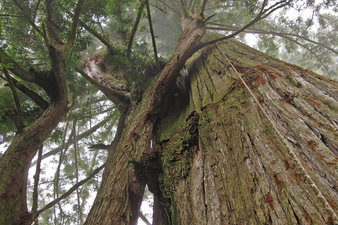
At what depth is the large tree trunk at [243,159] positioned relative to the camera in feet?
2.73

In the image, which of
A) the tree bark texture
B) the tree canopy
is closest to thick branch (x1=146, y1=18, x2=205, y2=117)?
the tree canopy

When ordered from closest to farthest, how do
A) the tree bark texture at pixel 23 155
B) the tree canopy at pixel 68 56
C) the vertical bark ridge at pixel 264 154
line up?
the vertical bark ridge at pixel 264 154 < the tree bark texture at pixel 23 155 < the tree canopy at pixel 68 56

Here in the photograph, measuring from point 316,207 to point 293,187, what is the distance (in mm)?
113

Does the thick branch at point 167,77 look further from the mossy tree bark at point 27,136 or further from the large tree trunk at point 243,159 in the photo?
the mossy tree bark at point 27,136

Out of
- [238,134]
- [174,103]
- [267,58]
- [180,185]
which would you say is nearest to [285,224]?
[238,134]

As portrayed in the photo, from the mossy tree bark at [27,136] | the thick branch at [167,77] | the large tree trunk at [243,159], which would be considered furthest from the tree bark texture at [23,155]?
the thick branch at [167,77]

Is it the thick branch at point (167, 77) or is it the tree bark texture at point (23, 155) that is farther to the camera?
the thick branch at point (167, 77)

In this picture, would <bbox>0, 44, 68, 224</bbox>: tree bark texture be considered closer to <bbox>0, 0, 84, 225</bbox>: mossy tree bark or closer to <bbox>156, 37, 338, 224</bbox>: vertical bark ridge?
<bbox>0, 0, 84, 225</bbox>: mossy tree bark

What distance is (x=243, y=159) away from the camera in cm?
111

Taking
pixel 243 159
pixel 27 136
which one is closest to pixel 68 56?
pixel 27 136

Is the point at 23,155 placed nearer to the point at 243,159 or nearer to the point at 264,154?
the point at 243,159

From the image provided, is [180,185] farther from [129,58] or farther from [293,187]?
[129,58]

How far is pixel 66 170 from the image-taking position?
5.26m

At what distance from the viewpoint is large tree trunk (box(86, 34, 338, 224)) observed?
2.73 feet
